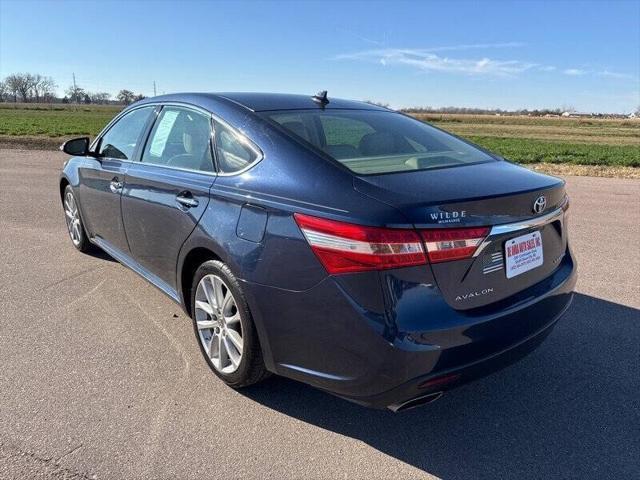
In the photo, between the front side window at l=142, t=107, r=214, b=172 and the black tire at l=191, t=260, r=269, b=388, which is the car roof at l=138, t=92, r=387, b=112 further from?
the black tire at l=191, t=260, r=269, b=388

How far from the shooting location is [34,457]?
7.97ft

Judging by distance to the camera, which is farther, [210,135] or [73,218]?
[73,218]

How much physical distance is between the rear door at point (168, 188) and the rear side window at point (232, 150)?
8cm

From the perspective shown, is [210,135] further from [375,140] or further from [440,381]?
[440,381]

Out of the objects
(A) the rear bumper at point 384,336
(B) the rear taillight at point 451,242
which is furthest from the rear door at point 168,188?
(B) the rear taillight at point 451,242

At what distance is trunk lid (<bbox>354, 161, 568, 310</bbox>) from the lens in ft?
7.29

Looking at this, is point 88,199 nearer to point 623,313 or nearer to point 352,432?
point 352,432

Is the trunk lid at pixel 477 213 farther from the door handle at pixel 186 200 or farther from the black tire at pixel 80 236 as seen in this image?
the black tire at pixel 80 236

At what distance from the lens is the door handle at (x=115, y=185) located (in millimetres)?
3976

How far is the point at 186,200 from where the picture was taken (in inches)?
122

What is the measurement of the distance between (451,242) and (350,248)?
420mm

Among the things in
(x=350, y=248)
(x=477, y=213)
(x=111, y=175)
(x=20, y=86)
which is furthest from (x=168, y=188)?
(x=20, y=86)

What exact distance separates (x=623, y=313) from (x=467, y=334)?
244cm

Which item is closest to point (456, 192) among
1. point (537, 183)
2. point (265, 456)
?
point (537, 183)
